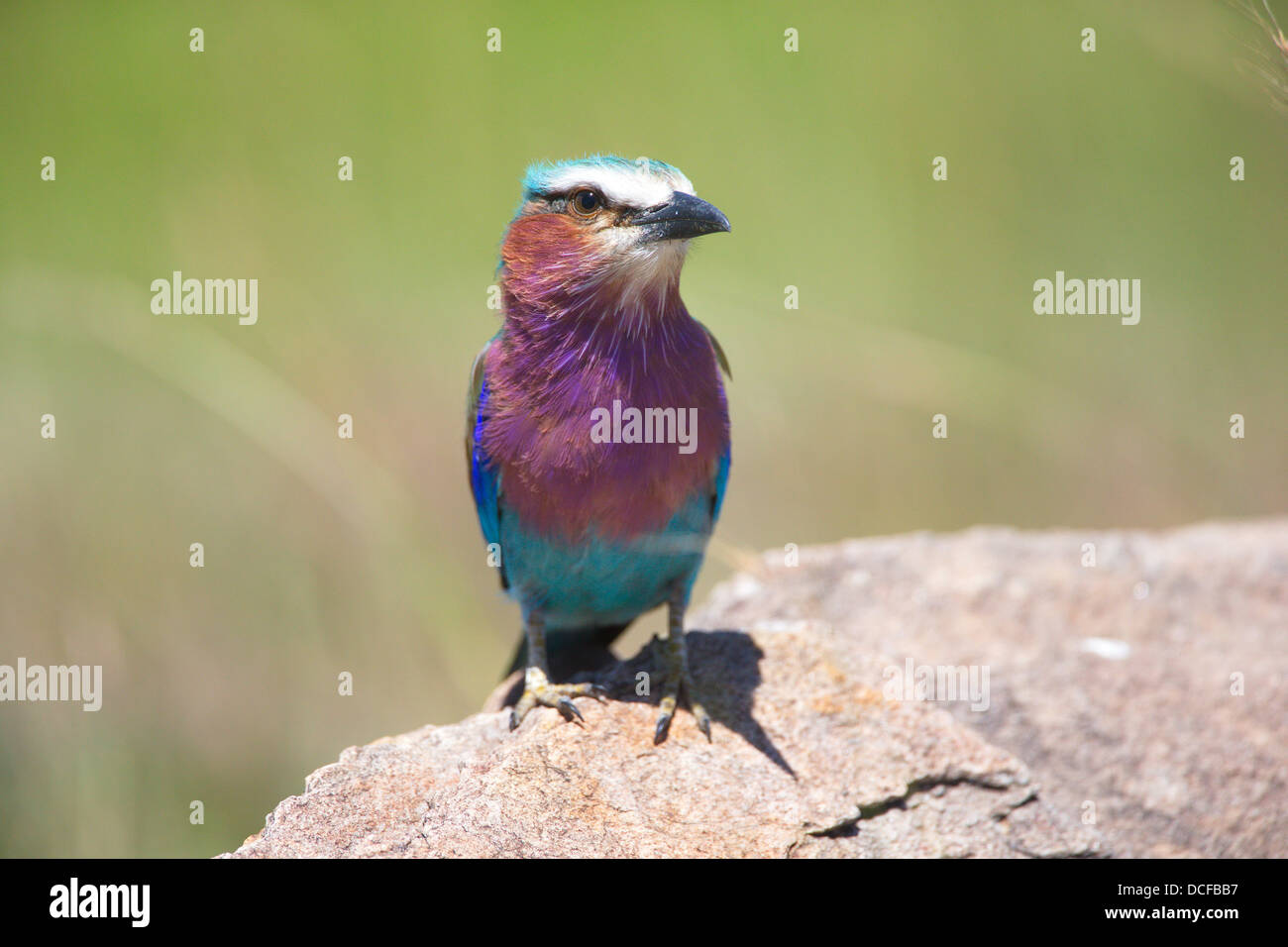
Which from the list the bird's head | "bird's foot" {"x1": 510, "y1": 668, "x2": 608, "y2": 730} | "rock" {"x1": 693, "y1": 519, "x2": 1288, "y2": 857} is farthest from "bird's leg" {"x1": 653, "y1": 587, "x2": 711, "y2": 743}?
the bird's head

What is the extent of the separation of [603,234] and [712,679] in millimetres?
1461

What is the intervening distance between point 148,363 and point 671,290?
123 inches

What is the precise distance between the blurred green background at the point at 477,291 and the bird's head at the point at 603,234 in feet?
6.68

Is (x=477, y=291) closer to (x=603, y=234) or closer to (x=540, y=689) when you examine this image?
(x=603, y=234)

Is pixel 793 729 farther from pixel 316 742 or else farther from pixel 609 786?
pixel 316 742

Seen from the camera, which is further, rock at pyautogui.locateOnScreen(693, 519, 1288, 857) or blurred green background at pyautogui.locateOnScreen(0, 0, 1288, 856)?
blurred green background at pyautogui.locateOnScreen(0, 0, 1288, 856)

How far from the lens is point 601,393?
3.68 metres

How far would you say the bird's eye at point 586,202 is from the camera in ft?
12.0

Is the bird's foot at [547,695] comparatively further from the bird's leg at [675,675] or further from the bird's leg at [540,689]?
the bird's leg at [675,675]

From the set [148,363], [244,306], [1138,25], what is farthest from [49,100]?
[1138,25]

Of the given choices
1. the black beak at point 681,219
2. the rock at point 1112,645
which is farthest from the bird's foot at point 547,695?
the black beak at point 681,219

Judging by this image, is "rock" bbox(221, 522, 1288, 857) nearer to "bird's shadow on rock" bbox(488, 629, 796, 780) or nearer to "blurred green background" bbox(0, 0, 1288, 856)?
"bird's shadow on rock" bbox(488, 629, 796, 780)

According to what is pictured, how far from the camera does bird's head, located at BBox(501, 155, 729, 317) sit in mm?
3566
